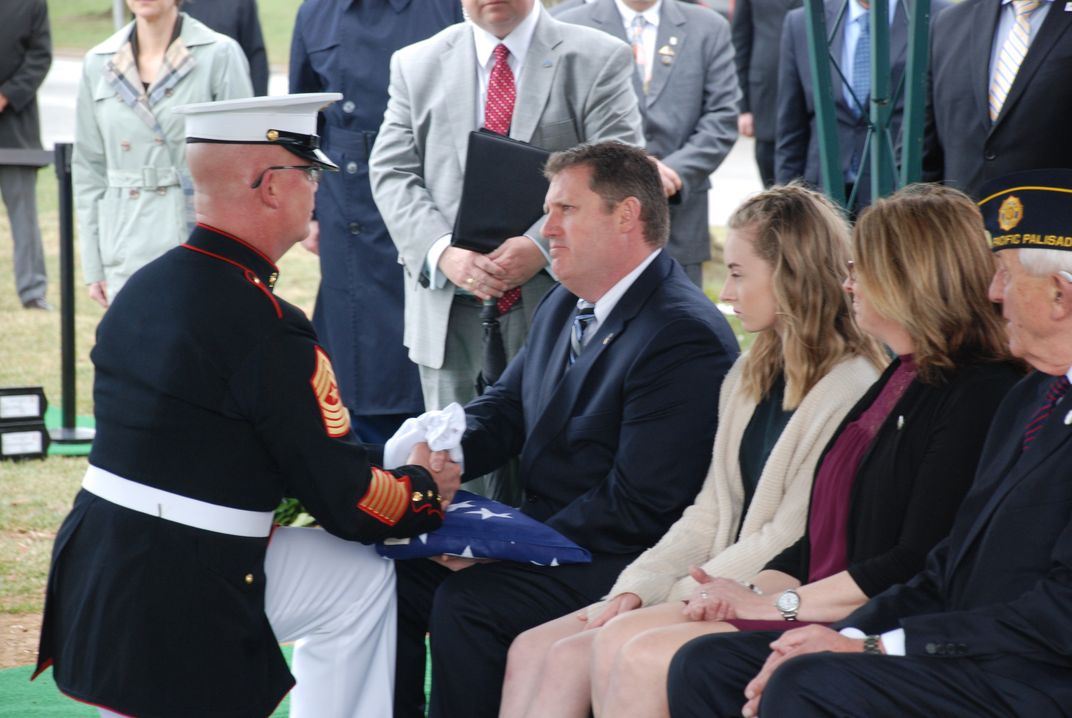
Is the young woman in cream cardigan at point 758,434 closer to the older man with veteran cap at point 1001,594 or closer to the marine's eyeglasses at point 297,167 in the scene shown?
the older man with veteran cap at point 1001,594

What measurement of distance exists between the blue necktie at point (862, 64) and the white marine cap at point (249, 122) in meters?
3.26

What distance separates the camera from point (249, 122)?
3.21m

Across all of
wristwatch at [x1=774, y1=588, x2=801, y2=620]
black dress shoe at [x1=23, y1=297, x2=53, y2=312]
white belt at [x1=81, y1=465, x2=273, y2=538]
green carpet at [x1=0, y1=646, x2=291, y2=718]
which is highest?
white belt at [x1=81, y1=465, x2=273, y2=538]

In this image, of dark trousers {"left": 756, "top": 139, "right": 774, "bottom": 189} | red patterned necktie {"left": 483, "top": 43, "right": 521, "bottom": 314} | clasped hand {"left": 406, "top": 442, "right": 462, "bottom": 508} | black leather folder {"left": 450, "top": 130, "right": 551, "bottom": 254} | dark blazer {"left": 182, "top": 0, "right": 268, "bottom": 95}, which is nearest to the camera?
clasped hand {"left": 406, "top": 442, "right": 462, "bottom": 508}

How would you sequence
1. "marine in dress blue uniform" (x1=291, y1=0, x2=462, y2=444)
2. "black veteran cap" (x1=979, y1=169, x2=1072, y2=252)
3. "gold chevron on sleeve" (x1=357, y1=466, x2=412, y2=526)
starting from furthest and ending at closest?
1. "marine in dress blue uniform" (x1=291, y1=0, x2=462, y2=444)
2. "gold chevron on sleeve" (x1=357, y1=466, x2=412, y2=526)
3. "black veteran cap" (x1=979, y1=169, x2=1072, y2=252)

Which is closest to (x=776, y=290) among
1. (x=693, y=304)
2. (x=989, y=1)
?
(x=693, y=304)

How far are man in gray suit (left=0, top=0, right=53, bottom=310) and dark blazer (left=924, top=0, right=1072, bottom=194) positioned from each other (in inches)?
239

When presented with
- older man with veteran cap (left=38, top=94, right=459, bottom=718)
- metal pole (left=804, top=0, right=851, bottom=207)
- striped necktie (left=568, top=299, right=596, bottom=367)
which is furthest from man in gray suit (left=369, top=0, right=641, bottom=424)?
older man with veteran cap (left=38, top=94, right=459, bottom=718)

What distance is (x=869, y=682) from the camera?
2.68 meters

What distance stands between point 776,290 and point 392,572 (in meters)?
1.11

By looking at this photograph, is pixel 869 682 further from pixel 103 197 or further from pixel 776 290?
pixel 103 197

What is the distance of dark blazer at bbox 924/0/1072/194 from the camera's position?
4.57m

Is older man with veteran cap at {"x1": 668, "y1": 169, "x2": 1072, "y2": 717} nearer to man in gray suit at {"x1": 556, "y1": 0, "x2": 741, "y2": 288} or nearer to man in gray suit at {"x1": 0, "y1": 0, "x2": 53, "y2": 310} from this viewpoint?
man in gray suit at {"x1": 556, "y1": 0, "x2": 741, "y2": 288}

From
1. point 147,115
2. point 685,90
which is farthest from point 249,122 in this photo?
point 685,90
